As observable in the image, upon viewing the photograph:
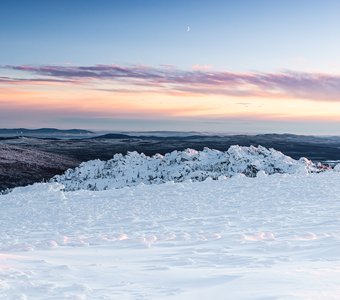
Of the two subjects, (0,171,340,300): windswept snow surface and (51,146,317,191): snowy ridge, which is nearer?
(0,171,340,300): windswept snow surface

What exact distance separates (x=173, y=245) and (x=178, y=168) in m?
26.6

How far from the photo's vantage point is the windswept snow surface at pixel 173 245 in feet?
20.7

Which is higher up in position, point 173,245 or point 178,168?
point 173,245

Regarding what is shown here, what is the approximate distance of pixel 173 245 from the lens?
33.2 ft

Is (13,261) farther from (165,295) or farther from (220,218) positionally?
(220,218)

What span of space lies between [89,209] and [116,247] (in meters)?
6.86

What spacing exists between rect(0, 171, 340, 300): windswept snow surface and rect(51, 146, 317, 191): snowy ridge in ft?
45.0

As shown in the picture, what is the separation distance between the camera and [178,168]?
120 feet

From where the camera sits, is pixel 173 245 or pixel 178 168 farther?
pixel 178 168

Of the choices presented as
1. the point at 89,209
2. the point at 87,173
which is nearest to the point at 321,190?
the point at 89,209

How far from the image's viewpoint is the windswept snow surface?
6.32 metres

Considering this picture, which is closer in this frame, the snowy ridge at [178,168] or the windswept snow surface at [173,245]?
the windswept snow surface at [173,245]

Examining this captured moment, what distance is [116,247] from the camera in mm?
10133

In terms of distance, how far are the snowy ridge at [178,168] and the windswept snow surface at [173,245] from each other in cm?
1370
